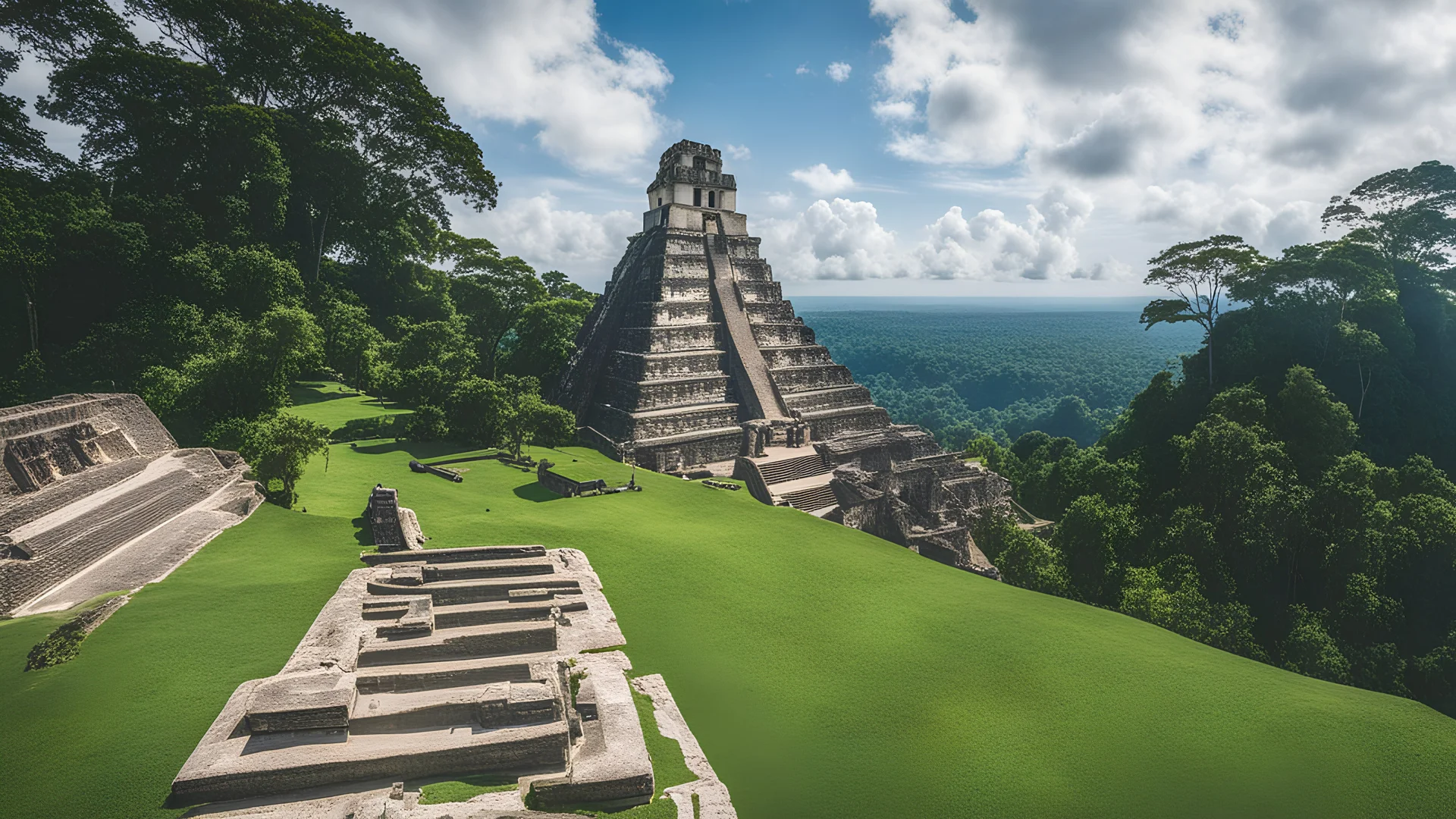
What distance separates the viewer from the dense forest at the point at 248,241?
A: 926 inches

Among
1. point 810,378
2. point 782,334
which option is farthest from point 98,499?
point 782,334

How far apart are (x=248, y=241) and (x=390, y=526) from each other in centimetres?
2431

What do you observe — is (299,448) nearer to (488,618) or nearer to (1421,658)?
(488,618)

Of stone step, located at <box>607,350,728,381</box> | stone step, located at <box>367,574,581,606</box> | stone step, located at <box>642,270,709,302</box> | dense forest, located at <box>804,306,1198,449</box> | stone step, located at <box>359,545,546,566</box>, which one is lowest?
dense forest, located at <box>804,306,1198,449</box>

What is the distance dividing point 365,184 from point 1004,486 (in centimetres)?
4060

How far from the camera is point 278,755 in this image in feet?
28.8

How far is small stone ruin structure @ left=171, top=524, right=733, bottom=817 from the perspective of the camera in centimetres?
859

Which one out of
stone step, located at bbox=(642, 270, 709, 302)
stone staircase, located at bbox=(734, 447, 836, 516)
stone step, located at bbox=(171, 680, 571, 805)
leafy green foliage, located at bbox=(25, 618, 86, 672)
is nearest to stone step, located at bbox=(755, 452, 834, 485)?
stone staircase, located at bbox=(734, 447, 836, 516)

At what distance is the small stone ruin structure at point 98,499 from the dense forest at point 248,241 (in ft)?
6.10

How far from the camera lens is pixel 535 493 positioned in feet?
73.2

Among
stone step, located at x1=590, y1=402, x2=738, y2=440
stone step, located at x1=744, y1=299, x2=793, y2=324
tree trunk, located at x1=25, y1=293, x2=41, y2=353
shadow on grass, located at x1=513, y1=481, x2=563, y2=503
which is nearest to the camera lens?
shadow on grass, located at x1=513, y1=481, x2=563, y2=503

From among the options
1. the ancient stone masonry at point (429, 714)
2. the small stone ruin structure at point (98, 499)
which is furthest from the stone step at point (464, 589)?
the small stone ruin structure at point (98, 499)

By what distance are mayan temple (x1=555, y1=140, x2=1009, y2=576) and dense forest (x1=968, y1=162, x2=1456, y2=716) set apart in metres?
4.09

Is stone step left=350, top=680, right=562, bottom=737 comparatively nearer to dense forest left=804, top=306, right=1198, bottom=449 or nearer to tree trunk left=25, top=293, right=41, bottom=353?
tree trunk left=25, top=293, right=41, bottom=353
